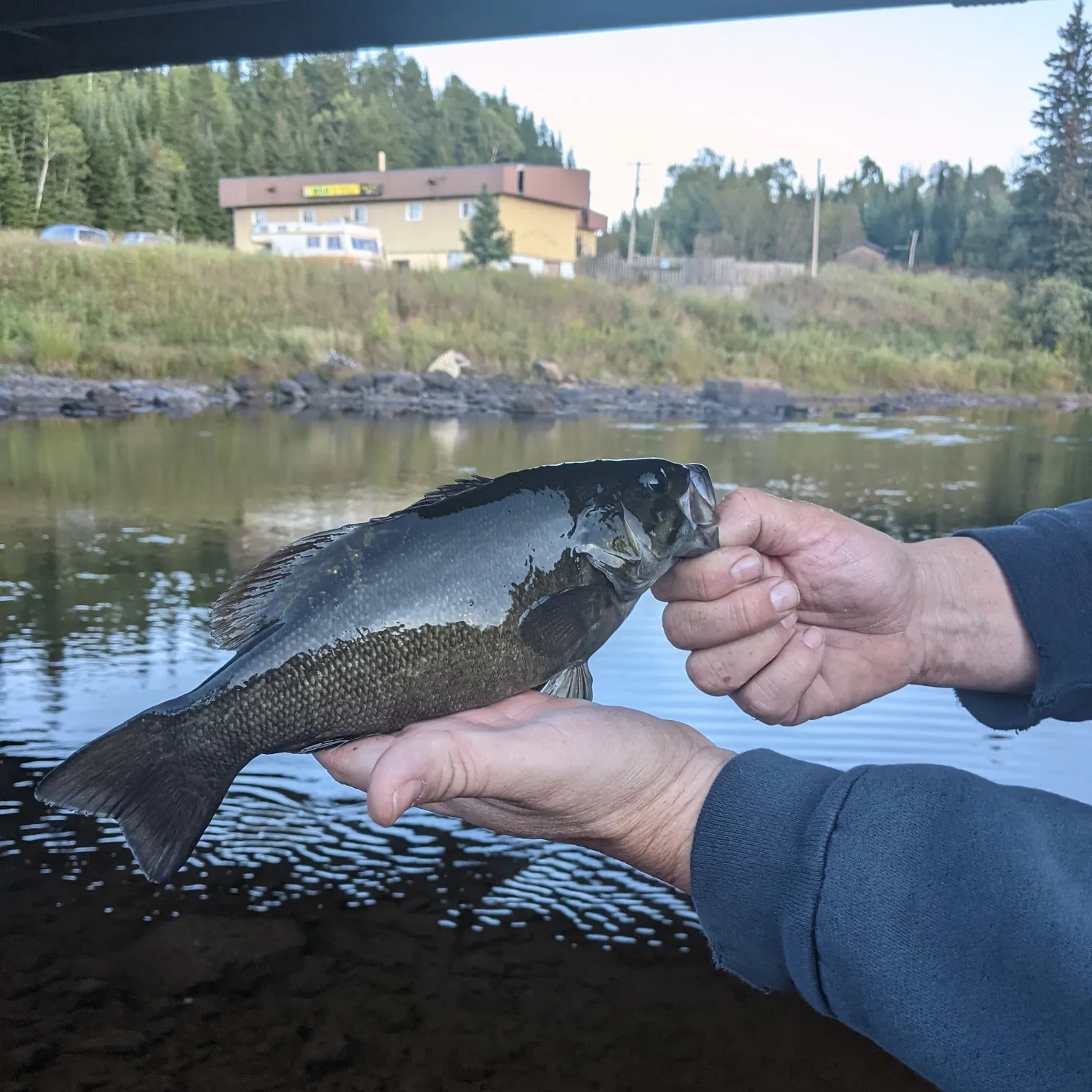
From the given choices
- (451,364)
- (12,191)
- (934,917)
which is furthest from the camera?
(12,191)

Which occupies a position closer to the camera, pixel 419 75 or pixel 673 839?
pixel 673 839

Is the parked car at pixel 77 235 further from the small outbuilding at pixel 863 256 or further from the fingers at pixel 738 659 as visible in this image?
the fingers at pixel 738 659

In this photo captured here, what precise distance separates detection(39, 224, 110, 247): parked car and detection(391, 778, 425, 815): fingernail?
3094 cm

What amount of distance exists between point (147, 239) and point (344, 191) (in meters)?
12.4

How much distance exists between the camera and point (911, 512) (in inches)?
434

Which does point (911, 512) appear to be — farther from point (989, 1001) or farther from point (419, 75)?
point (419, 75)

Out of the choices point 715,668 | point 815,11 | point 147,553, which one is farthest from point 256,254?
point 715,668

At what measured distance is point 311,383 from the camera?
75.7 feet

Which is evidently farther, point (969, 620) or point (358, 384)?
point (358, 384)

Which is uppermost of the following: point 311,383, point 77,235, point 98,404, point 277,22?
point 277,22

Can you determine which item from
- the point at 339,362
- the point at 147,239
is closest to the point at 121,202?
the point at 147,239

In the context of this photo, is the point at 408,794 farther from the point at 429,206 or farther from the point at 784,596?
the point at 429,206

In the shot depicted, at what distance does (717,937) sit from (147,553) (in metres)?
7.97

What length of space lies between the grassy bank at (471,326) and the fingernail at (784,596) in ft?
72.3
